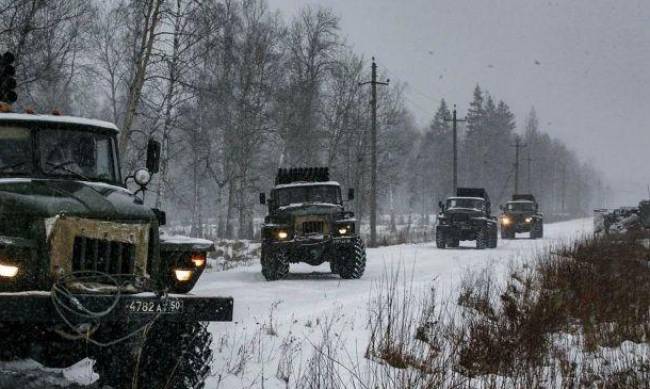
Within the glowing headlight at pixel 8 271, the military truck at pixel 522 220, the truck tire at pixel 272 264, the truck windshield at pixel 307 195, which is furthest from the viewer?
the military truck at pixel 522 220

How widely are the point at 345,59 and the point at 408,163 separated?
30427 millimetres

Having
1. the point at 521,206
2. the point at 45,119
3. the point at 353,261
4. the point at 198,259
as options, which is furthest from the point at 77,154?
the point at 521,206

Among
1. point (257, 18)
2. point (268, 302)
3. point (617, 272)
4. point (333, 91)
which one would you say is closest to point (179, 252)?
point (268, 302)

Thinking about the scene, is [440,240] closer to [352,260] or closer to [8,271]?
[352,260]

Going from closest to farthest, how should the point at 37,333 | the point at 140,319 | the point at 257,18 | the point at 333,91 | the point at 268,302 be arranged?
1. the point at 140,319
2. the point at 37,333
3. the point at 268,302
4. the point at 257,18
5. the point at 333,91

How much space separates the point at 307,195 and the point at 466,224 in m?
11.1

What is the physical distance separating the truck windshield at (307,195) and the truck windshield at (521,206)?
21074 millimetres

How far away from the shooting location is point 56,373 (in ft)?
20.2

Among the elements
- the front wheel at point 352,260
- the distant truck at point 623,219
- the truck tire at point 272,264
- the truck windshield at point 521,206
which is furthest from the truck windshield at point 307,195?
the truck windshield at point 521,206

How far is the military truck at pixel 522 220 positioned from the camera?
33125 millimetres

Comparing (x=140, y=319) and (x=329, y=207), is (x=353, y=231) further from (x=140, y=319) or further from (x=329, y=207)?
(x=140, y=319)

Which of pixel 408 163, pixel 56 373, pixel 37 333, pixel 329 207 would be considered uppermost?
pixel 408 163

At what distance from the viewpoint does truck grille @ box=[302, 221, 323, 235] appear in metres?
14.1

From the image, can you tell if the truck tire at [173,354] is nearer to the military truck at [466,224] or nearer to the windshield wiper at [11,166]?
the windshield wiper at [11,166]
